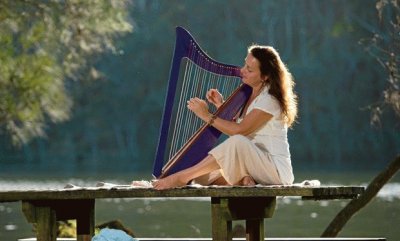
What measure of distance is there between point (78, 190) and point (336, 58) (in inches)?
1794

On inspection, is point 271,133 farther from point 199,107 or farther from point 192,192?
point 192,192

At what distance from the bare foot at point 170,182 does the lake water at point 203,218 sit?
798cm

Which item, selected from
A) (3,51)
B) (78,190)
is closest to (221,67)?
(78,190)

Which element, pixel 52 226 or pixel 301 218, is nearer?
pixel 52 226

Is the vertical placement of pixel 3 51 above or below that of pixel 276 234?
above

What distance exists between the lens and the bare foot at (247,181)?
247 inches

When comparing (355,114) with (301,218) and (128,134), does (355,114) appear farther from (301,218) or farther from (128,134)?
(301,218)

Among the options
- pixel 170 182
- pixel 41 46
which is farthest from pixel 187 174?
pixel 41 46

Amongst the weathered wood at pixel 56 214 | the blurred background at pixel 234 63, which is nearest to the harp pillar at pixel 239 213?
the weathered wood at pixel 56 214

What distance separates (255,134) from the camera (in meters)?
6.49

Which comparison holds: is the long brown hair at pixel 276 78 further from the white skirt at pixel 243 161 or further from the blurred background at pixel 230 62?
the blurred background at pixel 230 62

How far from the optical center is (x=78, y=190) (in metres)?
6.12

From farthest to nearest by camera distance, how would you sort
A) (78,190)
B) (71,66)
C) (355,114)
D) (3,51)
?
(355,114)
(71,66)
(3,51)
(78,190)

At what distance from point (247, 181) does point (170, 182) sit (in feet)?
1.19
